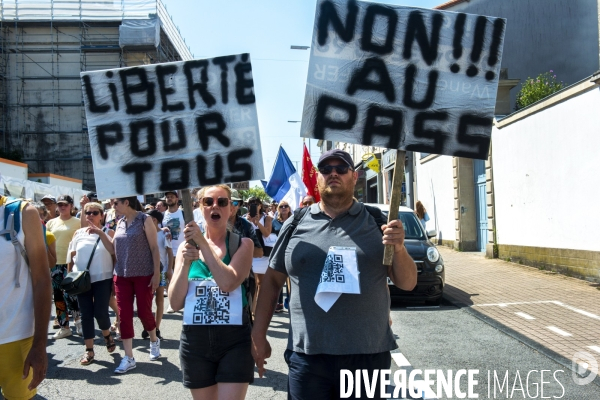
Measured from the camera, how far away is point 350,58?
11.2 ft

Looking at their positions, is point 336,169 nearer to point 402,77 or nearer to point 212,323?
point 402,77

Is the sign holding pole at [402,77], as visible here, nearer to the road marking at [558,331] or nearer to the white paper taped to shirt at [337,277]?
the white paper taped to shirt at [337,277]

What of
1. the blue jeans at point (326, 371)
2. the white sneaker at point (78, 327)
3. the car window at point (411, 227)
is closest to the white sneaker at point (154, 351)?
the white sneaker at point (78, 327)

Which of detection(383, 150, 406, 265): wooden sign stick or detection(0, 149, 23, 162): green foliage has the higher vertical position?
detection(0, 149, 23, 162): green foliage

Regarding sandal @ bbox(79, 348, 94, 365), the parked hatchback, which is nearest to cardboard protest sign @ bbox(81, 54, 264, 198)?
sandal @ bbox(79, 348, 94, 365)

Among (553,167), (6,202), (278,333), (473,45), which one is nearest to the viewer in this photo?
(6,202)

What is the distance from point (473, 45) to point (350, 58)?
76 cm

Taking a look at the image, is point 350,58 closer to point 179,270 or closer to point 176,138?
point 176,138

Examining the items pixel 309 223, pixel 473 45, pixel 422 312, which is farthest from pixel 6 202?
pixel 422 312

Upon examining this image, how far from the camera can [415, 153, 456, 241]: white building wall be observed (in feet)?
64.1

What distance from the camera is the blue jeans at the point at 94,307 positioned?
6297mm

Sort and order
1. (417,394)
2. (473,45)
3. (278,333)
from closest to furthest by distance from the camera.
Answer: (473,45) < (417,394) < (278,333)

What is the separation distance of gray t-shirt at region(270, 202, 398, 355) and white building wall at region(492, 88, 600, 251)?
29.8 feet

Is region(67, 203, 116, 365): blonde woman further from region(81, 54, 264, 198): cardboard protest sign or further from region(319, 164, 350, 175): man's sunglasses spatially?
region(319, 164, 350, 175): man's sunglasses
